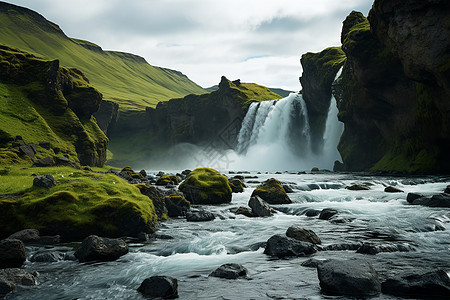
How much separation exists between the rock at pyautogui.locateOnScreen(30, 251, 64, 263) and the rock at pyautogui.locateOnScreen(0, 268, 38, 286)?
2.06m

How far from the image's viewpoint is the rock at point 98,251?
11.6 metres

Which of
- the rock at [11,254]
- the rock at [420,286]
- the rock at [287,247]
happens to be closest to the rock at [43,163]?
the rock at [11,254]

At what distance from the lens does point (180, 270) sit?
10648mm

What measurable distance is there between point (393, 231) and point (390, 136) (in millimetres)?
52333

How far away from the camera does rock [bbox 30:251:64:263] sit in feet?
37.8

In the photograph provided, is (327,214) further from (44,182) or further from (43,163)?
(43,163)

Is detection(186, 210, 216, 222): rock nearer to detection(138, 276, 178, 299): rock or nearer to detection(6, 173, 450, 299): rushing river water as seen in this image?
detection(6, 173, 450, 299): rushing river water

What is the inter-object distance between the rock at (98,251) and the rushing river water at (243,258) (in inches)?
15.1

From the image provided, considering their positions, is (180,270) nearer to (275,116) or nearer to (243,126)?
(275,116)

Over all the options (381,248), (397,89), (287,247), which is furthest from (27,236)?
(397,89)

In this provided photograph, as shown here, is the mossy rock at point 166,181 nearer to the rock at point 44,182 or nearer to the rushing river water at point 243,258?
the rushing river water at point 243,258

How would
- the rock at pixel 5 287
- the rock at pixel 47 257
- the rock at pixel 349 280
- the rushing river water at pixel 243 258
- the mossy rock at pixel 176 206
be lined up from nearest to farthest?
1. the rock at pixel 349 280
2. the rock at pixel 5 287
3. the rushing river water at pixel 243 258
4. the rock at pixel 47 257
5. the mossy rock at pixel 176 206

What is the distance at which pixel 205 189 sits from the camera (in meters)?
27.5

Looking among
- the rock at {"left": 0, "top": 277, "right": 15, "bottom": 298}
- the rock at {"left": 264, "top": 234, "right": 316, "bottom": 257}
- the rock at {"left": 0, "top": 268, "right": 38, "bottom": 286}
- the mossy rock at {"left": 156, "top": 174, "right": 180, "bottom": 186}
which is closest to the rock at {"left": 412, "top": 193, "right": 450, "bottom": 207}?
the rock at {"left": 264, "top": 234, "right": 316, "bottom": 257}
